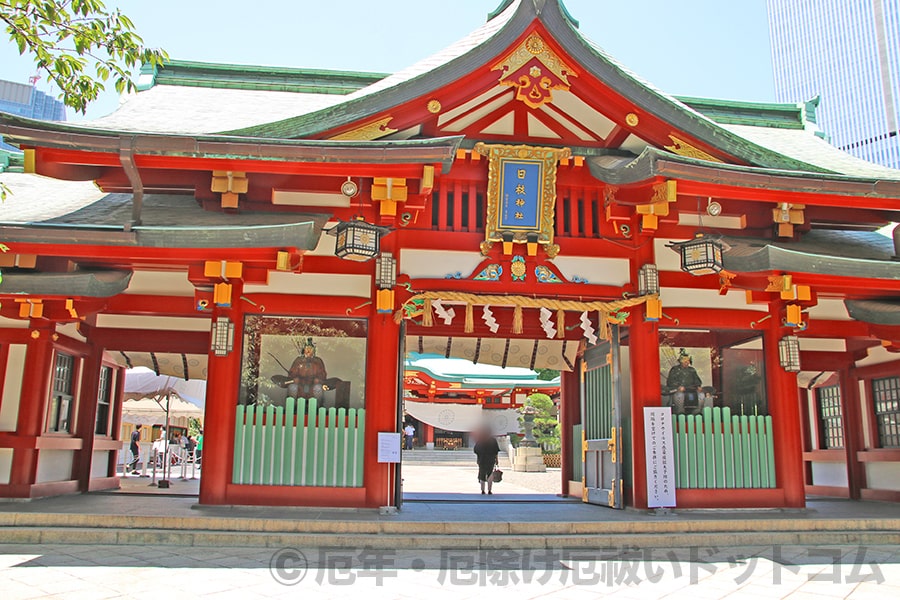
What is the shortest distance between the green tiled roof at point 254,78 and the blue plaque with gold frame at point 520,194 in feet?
20.1

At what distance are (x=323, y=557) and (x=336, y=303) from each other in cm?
391

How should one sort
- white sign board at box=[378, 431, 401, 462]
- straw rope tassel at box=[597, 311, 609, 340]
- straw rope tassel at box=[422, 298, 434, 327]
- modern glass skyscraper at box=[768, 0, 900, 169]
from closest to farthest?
white sign board at box=[378, 431, 401, 462] < straw rope tassel at box=[422, 298, 434, 327] < straw rope tassel at box=[597, 311, 609, 340] < modern glass skyscraper at box=[768, 0, 900, 169]

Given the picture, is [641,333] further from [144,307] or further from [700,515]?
[144,307]

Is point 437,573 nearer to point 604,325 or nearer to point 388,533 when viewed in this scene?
point 388,533

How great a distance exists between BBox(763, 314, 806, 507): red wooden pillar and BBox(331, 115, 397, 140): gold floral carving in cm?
701

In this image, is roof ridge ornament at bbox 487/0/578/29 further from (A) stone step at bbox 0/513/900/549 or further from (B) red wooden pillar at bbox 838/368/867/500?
(B) red wooden pillar at bbox 838/368/867/500

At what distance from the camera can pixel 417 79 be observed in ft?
33.5

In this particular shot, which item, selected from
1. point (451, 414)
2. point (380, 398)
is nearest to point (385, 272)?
point (380, 398)

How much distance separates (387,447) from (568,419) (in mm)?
5703

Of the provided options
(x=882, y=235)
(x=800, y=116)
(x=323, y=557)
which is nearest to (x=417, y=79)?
(x=323, y=557)

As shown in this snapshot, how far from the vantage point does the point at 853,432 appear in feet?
46.7

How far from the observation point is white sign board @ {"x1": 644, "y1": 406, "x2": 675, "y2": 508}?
1055 cm

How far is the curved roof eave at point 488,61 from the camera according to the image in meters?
10.1

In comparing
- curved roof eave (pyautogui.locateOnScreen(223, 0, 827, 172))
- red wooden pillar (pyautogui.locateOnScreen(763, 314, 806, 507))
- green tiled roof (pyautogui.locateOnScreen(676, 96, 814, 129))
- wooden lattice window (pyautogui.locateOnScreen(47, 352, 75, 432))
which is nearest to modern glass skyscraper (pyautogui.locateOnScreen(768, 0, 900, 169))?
green tiled roof (pyautogui.locateOnScreen(676, 96, 814, 129))
